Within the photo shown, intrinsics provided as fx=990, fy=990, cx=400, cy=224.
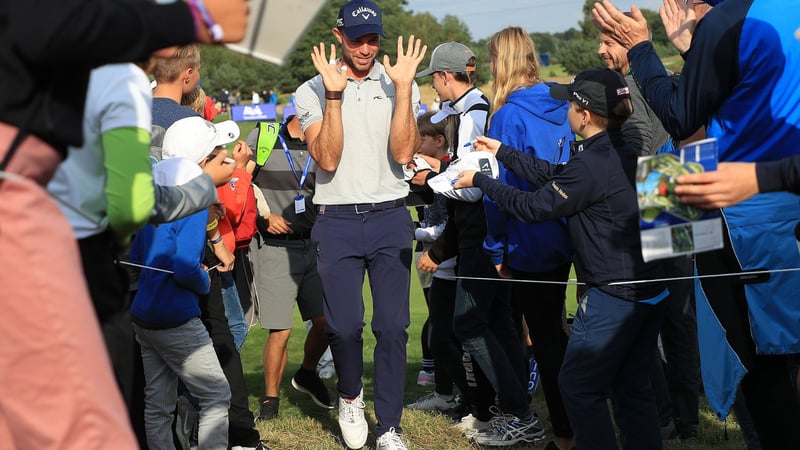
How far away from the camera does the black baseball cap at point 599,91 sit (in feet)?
15.7

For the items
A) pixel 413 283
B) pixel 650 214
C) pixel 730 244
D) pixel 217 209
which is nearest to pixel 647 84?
pixel 730 244

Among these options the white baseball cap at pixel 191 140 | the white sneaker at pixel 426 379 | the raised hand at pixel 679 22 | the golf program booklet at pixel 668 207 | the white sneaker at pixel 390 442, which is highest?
the raised hand at pixel 679 22

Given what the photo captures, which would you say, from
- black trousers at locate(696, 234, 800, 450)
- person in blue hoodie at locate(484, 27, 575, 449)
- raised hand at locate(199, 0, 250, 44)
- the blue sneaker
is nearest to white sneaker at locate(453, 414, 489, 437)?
person in blue hoodie at locate(484, 27, 575, 449)

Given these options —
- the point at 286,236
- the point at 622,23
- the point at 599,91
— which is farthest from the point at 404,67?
the point at 286,236

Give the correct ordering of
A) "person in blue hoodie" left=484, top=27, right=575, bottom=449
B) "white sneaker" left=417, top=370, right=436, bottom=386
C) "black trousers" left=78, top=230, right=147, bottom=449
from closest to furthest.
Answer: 1. "black trousers" left=78, top=230, right=147, bottom=449
2. "person in blue hoodie" left=484, top=27, right=575, bottom=449
3. "white sneaker" left=417, top=370, right=436, bottom=386

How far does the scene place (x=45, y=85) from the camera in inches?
103

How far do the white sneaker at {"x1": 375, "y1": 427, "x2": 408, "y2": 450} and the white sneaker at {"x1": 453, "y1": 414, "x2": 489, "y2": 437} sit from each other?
725mm

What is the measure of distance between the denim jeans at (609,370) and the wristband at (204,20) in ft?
8.45

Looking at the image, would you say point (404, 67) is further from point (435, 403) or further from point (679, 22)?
point (435, 403)

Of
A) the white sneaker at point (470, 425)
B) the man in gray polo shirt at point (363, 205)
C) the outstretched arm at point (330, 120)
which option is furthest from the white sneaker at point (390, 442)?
the outstretched arm at point (330, 120)

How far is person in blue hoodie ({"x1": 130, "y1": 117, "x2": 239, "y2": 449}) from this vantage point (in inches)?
195

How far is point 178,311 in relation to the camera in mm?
5020

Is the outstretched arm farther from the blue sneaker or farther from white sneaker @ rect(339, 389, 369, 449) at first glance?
the blue sneaker

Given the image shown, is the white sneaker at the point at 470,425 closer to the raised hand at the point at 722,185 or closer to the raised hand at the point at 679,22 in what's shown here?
the raised hand at the point at 679,22
